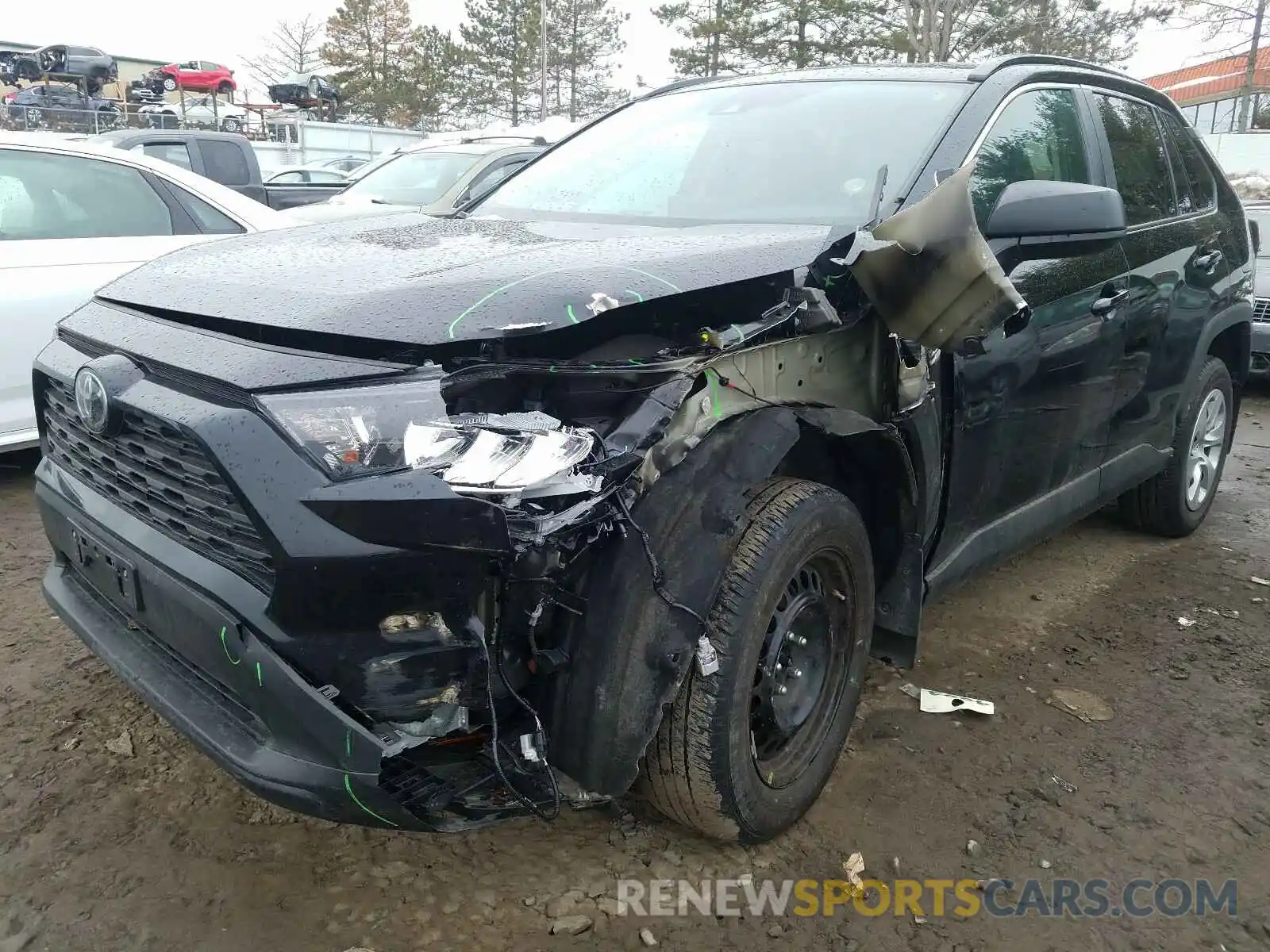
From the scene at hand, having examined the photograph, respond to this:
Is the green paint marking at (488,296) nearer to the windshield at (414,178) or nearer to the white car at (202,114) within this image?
the windshield at (414,178)

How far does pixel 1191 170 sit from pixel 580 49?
43.4m

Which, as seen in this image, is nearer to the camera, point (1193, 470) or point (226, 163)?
point (1193, 470)

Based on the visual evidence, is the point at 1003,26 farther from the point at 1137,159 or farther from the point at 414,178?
the point at 1137,159

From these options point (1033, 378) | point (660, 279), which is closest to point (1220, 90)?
point (1033, 378)

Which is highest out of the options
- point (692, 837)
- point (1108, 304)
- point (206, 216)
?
point (206, 216)

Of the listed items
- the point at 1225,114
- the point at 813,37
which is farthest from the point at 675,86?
the point at 1225,114

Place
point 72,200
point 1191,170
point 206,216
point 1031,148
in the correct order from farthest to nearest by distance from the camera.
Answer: point 206,216 < point 72,200 < point 1191,170 < point 1031,148

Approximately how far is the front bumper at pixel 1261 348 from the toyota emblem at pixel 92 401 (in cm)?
814

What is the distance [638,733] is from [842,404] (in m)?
1.01

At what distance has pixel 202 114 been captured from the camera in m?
27.8

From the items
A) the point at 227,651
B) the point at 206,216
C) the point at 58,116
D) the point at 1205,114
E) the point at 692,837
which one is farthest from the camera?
the point at 1205,114

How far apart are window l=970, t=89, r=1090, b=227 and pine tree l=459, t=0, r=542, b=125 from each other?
142ft

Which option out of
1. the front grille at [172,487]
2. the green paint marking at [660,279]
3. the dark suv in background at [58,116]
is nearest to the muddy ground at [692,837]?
the front grille at [172,487]

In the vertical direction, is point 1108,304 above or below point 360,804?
above
